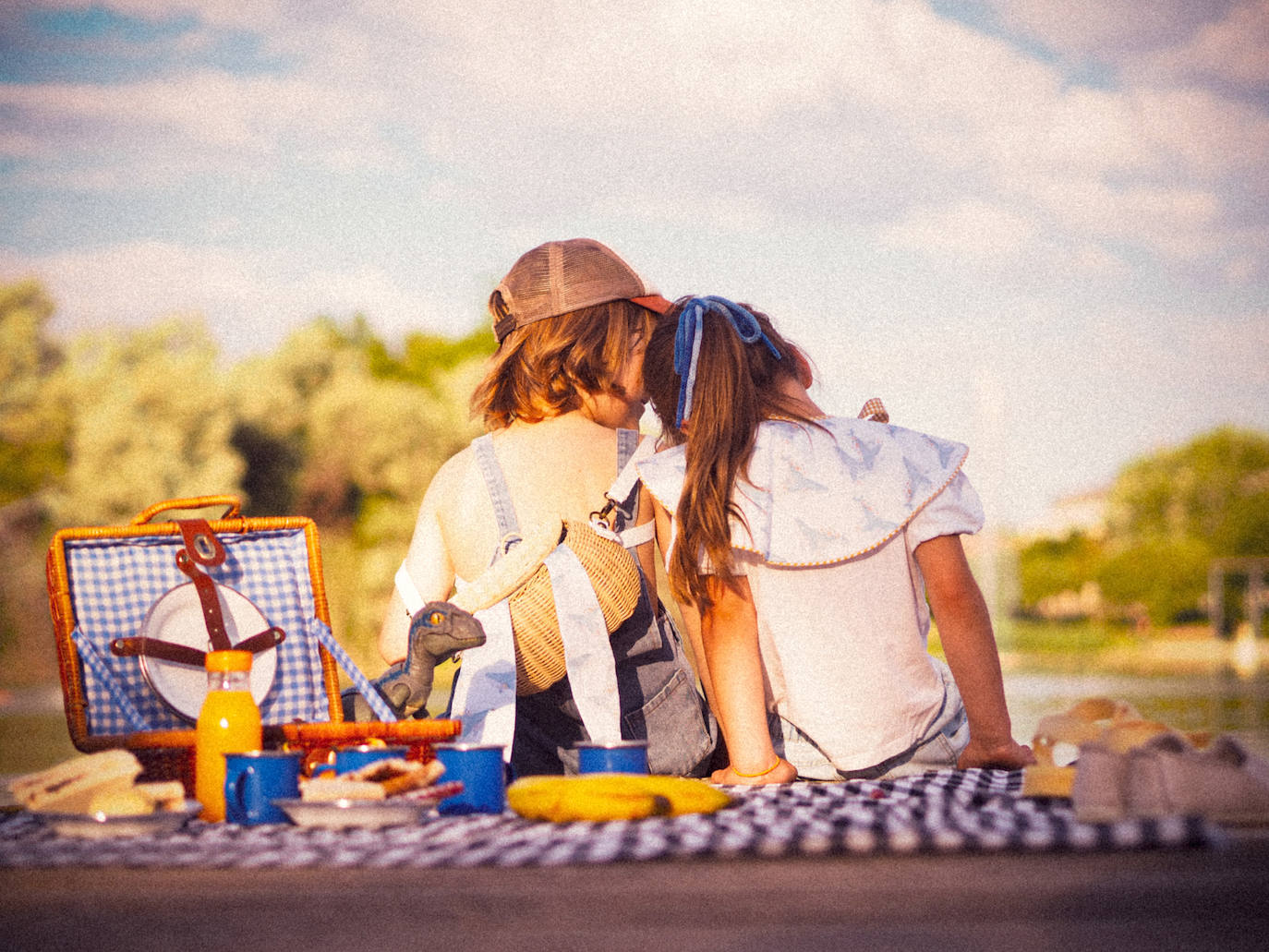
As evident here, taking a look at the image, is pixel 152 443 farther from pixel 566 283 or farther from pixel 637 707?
pixel 637 707

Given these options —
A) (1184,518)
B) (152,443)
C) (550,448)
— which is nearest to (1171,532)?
(1184,518)

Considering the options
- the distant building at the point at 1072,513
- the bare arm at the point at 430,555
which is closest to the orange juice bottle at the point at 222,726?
the bare arm at the point at 430,555

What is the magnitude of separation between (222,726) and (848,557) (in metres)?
1.10

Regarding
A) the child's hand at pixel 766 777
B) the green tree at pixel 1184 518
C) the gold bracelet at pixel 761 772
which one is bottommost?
the green tree at pixel 1184 518

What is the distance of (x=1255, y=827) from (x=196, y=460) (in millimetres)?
22422

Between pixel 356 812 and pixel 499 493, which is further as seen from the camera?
pixel 499 493

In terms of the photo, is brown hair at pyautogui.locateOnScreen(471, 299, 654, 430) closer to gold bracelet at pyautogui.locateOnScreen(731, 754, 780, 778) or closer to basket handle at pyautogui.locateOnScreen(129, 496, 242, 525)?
basket handle at pyautogui.locateOnScreen(129, 496, 242, 525)

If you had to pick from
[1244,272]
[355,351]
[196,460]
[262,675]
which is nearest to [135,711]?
[262,675]

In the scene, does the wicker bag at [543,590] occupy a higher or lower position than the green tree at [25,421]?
lower

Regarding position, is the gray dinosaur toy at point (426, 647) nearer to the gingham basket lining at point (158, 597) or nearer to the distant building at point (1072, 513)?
the gingham basket lining at point (158, 597)

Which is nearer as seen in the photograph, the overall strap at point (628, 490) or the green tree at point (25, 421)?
the overall strap at point (628, 490)

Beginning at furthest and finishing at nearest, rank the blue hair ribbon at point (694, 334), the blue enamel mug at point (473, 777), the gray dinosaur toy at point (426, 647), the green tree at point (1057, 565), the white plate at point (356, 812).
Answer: the green tree at point (1057, 565) < the blue hair ribbon at point (694, 334) < the gray dinosaur toy at point (426, 647) < the blue enamel mug at point (473, 777) < the white plate at point (356, 812)

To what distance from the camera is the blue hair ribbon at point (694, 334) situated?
2369mm

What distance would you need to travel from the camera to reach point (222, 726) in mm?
1804
